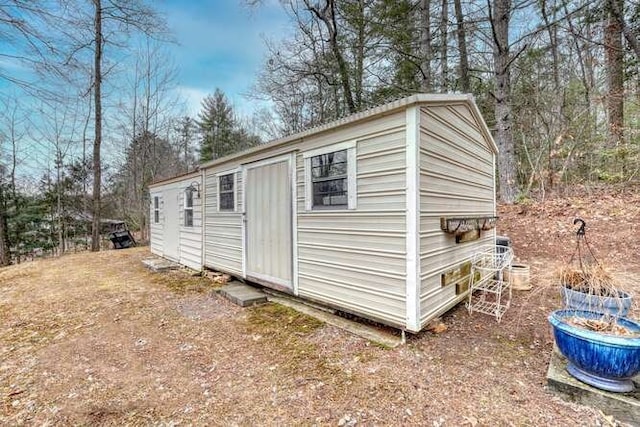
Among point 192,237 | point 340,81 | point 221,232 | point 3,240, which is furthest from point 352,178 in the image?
point 3,240

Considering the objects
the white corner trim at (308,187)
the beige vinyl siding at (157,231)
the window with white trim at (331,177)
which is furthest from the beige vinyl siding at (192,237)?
the window with white trim at (331,177)

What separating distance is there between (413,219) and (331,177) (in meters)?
1.30

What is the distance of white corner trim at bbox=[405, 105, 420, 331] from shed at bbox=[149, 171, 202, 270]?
524 cm

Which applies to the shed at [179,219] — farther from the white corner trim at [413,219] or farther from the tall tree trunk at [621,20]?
the tall tree trunk at [621,20]

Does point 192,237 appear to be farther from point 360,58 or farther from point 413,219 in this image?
point 360,58

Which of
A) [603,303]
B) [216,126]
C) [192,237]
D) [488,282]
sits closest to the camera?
[603,303]

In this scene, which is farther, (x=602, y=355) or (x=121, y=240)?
(x=121, y=240)

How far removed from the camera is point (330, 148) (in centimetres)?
385

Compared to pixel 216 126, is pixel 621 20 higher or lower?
lower

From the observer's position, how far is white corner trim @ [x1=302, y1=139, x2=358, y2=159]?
358cm

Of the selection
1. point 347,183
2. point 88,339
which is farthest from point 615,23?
point 88,339

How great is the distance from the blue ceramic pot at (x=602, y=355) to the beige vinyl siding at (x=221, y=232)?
4743 millimetres

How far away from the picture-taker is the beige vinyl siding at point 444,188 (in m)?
3.17

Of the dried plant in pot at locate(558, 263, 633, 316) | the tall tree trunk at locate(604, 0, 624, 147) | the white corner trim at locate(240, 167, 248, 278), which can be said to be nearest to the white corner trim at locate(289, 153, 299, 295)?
the white corner trim at locate(240, 167, 248, 278)
